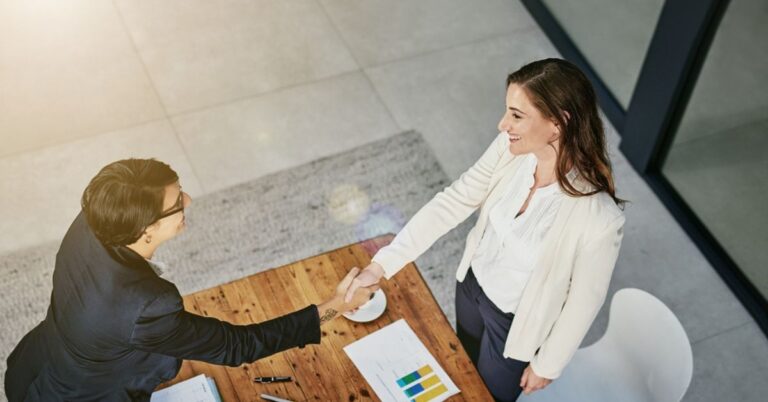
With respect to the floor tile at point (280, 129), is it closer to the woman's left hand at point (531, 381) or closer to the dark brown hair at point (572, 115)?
the woman's left hand at point (531, 381)

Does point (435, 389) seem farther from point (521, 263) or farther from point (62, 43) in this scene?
point (62, 43)

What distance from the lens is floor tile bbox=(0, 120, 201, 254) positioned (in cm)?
388

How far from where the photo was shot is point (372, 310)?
255 centimetres

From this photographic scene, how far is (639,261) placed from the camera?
3.88m

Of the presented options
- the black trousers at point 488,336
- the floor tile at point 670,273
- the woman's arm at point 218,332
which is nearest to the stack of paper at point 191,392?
the woman's arm at point 218,332

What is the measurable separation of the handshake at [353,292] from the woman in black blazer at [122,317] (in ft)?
0.55

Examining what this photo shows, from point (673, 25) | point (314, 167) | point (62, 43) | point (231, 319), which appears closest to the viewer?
point (231, 319)

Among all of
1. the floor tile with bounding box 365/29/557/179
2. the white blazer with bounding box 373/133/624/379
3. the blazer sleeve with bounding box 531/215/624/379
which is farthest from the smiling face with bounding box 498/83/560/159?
the floor tile with bounding box 365/29/557/179

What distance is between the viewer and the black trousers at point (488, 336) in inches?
103

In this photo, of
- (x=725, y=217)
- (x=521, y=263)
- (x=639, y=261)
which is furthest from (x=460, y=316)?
(x=725, y=217)

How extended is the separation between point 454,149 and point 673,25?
3.74ft

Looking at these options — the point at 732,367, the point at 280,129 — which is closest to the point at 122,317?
the point at 280,129

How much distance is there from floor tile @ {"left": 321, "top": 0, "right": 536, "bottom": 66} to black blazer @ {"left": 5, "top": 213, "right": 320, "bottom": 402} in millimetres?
2742

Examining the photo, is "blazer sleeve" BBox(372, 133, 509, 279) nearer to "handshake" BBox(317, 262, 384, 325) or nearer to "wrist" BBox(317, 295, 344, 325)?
"handshake" BBox(317, 262, 384, 325)
